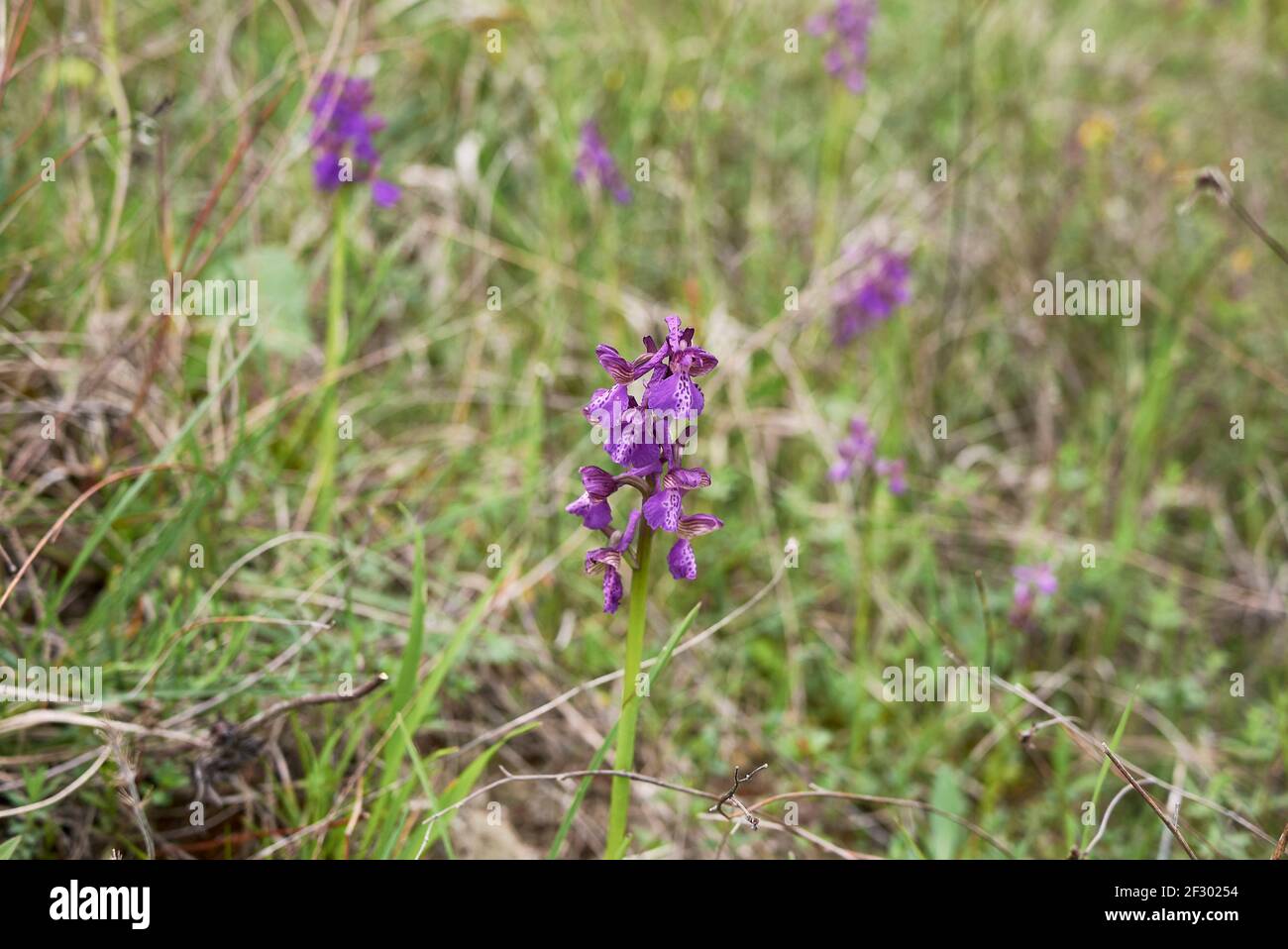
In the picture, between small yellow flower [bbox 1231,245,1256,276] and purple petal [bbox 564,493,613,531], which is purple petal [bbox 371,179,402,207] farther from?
small yellow flower [bbox 1231,245,1256,276]

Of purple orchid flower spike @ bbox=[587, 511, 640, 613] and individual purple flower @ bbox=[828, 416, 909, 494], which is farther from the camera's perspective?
individual purple flower @ bbox=[828, 416, 909, 494]

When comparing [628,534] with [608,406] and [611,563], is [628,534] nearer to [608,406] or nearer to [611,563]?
[611,563]

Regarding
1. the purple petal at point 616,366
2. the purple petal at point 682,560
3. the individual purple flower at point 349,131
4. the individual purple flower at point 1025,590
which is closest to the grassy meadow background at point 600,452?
the individual purple flower at point 1025,590

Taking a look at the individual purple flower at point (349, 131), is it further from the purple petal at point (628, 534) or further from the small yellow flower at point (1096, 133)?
the small yellow flower at point (1096, 133)

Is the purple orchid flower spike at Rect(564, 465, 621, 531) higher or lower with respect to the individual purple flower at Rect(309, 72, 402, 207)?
lower

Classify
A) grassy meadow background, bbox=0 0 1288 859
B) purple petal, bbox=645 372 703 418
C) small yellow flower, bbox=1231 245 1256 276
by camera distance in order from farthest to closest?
1. small yellow flower, bbox=1231 245 1256 276
2. grassy meadow background, bbox=0 0 1288 859
3. purple petal, bbox=645 372 703 418

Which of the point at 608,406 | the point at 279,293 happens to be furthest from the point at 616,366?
the point at 279,293

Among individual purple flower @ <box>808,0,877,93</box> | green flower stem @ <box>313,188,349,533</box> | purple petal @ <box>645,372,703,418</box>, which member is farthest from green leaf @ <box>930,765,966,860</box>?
individual purple flower @ <box>808,0,877,93</box>
